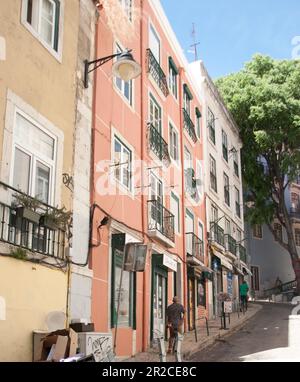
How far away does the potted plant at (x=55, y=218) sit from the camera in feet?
31.1

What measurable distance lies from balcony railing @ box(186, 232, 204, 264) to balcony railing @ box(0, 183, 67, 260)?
1075cm

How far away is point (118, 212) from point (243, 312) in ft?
45.1

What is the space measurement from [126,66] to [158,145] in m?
6.79

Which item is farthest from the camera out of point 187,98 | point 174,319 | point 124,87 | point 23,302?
point 187,98

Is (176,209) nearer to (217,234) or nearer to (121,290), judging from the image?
(217,234)

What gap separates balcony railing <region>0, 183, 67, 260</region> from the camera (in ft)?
28.4

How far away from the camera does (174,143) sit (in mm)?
19984

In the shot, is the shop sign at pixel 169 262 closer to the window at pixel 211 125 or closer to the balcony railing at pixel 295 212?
the window at pixel 211 125

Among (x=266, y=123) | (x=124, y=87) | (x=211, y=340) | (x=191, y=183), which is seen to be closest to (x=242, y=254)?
(x=266, y=123)

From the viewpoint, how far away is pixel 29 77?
9789 millimetres

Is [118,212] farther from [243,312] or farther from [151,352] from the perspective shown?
[243,312]

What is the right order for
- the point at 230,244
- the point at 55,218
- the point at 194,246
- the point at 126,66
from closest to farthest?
the point at 55,218 → the point at 126,66 → the point at 194,246 → the point at 230,244

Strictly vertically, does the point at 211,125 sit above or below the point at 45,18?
above

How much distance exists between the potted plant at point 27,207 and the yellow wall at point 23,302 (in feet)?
2.46
